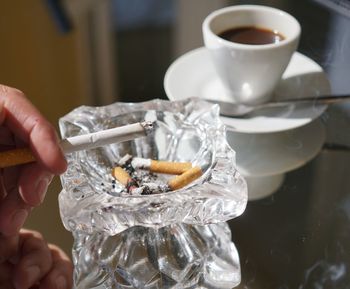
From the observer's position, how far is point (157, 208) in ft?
1.43

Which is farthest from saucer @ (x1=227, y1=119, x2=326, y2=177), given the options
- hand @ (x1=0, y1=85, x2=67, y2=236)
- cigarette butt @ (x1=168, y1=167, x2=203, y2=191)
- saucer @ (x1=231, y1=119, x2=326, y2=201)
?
hand @ (x1=0, y1=85, x2=67, y2=236)

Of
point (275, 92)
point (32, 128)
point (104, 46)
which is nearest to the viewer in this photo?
point (32, 128)

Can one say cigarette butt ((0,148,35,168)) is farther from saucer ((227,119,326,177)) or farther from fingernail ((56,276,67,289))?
saucer ((227,119,326,177))

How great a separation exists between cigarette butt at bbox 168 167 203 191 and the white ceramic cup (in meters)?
0.17

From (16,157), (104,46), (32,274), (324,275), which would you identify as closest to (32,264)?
(32,274)

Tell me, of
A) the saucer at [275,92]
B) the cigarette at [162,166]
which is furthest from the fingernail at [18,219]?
the saucer at [275,92]

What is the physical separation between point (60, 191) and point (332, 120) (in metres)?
0.31

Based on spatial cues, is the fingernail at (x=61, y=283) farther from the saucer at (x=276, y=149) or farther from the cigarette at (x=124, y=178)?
the saucer at (x=276, y=149)

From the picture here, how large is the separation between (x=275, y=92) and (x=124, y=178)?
0.80 ft

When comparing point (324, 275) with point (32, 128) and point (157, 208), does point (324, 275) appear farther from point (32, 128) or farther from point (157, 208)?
point (32, 128)

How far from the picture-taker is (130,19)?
981 mm

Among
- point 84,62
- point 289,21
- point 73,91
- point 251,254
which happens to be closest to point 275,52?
point 289,21

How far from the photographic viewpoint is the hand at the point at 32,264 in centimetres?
49

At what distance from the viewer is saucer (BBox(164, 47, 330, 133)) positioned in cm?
60
